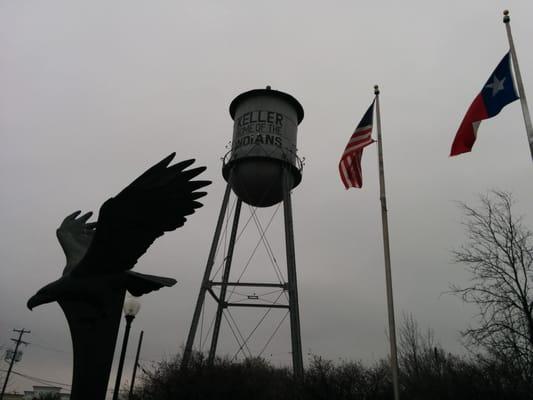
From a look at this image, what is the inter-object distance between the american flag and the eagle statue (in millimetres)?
4581

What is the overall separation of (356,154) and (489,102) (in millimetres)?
3040

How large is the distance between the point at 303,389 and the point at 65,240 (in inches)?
349

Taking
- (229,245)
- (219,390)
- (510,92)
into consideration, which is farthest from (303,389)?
(510,92)

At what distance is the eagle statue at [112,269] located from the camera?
648cm

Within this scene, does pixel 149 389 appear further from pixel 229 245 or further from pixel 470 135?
pixel 470 135

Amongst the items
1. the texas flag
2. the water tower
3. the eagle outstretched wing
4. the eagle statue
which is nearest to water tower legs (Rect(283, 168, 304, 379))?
the water tower

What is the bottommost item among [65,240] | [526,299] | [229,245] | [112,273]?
[112,273]

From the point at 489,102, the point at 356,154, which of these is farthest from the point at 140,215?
the point at 489,102

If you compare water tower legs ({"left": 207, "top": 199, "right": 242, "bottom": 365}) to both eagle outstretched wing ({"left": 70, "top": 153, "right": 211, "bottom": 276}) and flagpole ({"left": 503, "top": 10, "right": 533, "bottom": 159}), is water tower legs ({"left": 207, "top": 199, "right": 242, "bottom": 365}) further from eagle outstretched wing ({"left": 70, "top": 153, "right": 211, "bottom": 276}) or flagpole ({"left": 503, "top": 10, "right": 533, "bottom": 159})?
flagpole ({"left": 503, "top": 10, "right": 533, "bottom": 159})

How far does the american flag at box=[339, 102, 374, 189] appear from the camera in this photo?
10328mm

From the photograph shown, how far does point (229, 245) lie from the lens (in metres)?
17.3

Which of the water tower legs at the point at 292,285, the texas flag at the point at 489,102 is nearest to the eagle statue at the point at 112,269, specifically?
the texas flag at the point at 489,102

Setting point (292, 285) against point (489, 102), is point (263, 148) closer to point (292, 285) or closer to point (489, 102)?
point (292, 285)

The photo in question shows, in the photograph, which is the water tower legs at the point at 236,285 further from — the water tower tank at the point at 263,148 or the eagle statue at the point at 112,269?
the eagle statue at the point at 112,269
